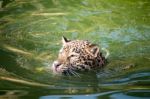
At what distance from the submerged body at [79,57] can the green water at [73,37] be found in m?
0.16

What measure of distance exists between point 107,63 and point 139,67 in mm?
623

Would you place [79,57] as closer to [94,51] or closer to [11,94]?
[94,51]

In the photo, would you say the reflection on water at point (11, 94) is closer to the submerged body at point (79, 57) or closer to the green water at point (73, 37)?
the green water at point (73, 37)

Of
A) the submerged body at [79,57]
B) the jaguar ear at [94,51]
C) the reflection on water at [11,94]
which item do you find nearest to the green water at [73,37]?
Result: the reflection on water at [11,94]

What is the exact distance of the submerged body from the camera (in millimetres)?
7824

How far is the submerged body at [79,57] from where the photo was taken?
25.7ft

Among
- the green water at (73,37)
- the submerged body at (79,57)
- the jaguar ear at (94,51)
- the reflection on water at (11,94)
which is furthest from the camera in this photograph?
the jaguar ear at (94,51)

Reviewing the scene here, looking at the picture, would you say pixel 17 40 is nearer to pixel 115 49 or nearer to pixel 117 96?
pixel 115 49

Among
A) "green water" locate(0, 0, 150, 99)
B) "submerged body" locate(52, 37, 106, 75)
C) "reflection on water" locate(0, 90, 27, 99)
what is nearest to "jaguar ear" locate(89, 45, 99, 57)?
"submerged body" locate(52, 37, 106, 75)

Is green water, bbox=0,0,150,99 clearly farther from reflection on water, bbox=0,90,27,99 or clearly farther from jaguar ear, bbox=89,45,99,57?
jaguar ear, bbox=89,45,99,57

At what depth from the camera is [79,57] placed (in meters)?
7.98

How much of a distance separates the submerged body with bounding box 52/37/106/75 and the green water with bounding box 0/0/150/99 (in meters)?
0.16

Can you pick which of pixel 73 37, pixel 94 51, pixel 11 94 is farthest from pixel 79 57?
pixel 73 37

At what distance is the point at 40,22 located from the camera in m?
11.1
